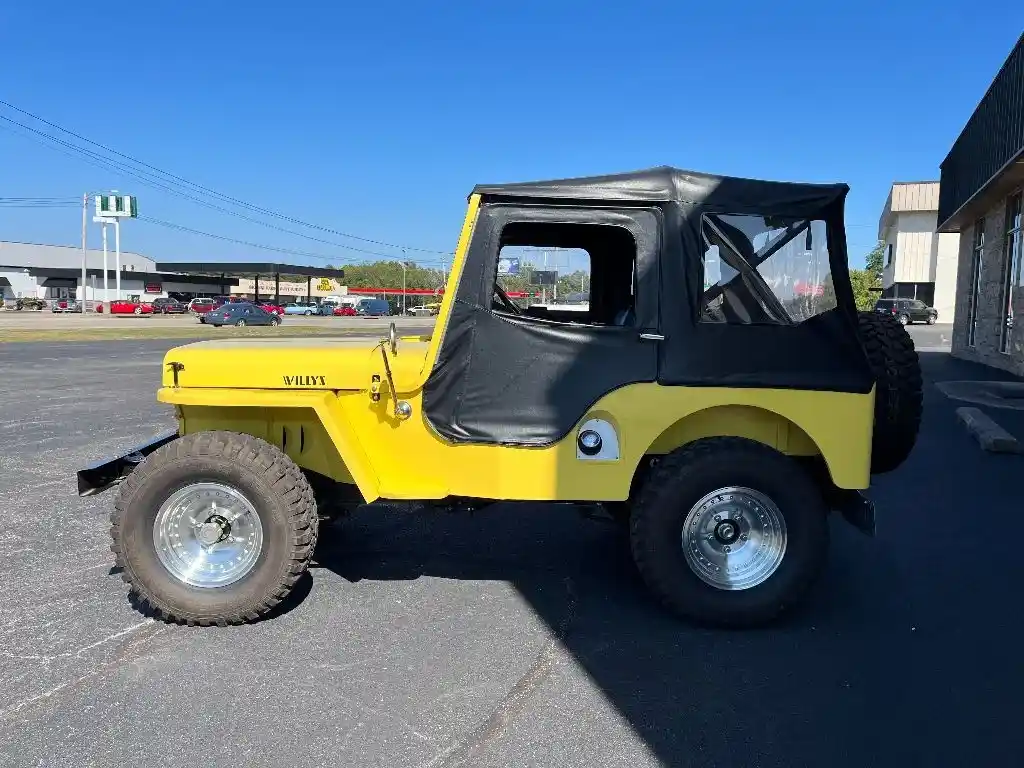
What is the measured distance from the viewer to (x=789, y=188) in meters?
4.02

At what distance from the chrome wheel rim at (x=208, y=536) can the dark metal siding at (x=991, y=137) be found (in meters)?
13.4

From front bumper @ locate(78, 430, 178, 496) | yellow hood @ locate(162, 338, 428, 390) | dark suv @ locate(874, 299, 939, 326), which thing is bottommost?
front bumper @ locate(78, 430, 178, 496)

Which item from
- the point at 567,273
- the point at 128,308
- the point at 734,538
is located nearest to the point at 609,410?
the point at 734,538

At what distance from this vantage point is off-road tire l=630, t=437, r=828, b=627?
391cm

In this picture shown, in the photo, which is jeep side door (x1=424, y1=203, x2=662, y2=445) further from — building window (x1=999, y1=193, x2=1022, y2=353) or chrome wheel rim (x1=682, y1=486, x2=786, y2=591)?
building window (x1=999, y1=193, x2=1022, y2=353)

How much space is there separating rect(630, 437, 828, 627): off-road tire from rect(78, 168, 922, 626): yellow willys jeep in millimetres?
10

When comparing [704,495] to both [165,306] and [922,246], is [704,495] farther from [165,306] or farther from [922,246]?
[165,306]

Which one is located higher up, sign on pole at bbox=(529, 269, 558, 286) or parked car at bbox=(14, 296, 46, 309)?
sign on pole at bbox=(529, 269, 558, 286)

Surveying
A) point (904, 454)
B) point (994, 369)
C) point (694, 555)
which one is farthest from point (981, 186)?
point (694, 555)

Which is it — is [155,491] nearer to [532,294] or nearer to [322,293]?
[532,294]

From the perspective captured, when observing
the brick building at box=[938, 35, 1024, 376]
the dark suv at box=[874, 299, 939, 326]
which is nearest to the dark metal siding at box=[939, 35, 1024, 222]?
the brick building at box=[938, 35, 1024, 376]

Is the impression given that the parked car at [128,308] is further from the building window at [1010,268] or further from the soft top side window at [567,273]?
the soft top side window at [567,273]

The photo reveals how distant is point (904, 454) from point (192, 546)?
394cm

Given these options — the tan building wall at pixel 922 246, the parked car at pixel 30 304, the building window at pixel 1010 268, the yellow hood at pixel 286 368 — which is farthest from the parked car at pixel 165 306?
the yellow hood at pixel 286 368
